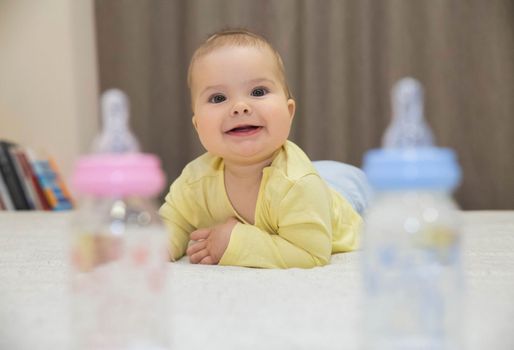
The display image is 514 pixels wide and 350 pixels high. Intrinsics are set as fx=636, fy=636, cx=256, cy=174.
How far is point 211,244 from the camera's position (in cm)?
120

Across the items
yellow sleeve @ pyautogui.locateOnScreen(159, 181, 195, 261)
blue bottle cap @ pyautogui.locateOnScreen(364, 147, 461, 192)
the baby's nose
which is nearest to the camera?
blue bottle cap @ pyautogui.locateOnScreen(364, 147, 461, 192)

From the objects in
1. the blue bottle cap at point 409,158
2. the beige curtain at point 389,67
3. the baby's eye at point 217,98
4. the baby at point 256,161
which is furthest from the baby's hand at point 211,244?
the beige curtain at point 389,67

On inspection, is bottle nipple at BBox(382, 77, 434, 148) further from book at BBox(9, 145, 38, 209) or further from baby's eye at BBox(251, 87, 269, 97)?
book at BBox(9, 145, 38, 209)

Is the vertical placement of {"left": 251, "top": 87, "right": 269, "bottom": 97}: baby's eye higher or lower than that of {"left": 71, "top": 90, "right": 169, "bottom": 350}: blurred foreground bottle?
higher

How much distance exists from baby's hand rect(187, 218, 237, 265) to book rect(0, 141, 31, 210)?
1616 millimetres

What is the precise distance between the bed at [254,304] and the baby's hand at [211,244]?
4 centimetres

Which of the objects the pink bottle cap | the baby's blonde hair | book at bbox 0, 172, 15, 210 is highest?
the baby's blonde hair

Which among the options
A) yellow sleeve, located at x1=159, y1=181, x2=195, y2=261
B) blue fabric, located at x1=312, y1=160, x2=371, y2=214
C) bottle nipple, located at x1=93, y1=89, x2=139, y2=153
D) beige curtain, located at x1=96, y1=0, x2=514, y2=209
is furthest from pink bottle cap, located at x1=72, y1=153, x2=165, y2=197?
beige curtain, located at x1=96, y1=0, x2=514, y2=209

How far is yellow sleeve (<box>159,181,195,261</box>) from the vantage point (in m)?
1.32

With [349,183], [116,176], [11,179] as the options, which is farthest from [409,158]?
[11,179]

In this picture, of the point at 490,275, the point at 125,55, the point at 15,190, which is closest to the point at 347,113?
the point at 125,55

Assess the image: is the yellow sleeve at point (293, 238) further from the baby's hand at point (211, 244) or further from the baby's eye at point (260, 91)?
the baby's eye at point (260, 91)

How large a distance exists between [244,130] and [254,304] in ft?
1.48

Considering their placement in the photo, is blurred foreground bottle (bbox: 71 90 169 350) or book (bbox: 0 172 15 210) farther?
book (bbox: 0 172 15 210)
